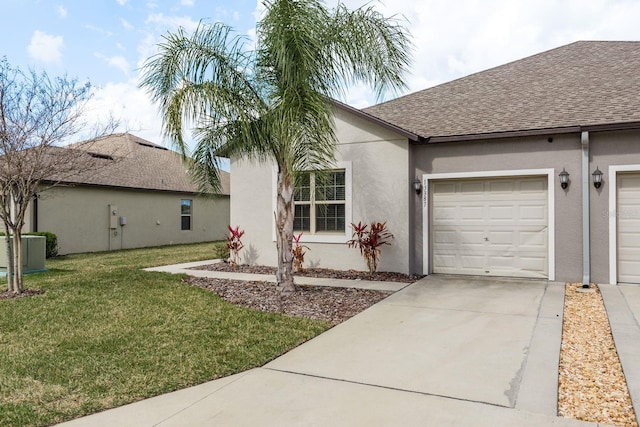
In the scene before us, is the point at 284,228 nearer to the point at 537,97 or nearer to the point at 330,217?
the point at 330,217

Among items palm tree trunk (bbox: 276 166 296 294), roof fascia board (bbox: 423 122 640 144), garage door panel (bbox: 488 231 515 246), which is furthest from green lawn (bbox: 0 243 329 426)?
roof fascia board (bbox: 423 122 640 144)

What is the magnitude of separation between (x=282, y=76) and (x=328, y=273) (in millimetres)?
4885

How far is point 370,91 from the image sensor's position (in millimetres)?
7293

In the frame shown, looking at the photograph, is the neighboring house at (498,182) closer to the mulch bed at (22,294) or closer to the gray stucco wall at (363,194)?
the gray stucco wall at (363,194)

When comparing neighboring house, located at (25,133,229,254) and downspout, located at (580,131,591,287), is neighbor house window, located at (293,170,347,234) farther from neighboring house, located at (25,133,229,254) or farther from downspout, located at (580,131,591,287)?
neighboring house, located at (25,133,229,254)

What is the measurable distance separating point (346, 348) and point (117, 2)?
10.1 m

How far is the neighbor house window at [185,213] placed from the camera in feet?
69.3

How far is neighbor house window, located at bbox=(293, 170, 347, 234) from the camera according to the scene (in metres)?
10.1

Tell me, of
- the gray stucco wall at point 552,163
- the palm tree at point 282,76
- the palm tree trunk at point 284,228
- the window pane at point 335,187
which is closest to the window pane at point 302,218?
the window pane at point 335,187

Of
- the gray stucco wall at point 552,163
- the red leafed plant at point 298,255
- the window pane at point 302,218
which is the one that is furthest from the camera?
the window pane at point 302,218

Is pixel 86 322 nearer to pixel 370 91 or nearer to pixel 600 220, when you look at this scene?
pixel 370 91

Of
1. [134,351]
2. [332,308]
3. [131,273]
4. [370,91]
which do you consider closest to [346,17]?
[370,91]

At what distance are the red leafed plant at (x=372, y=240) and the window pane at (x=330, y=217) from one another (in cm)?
59

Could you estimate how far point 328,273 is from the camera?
31.9 ft
